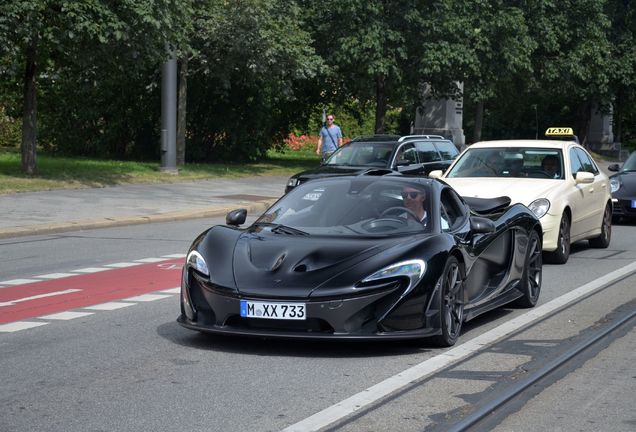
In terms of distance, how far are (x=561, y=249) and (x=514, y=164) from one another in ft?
5.61

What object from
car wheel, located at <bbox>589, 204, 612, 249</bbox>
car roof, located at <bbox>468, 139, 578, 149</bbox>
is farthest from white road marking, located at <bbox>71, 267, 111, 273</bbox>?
car wheel, located at <bbox>589, 204, 612, 249</bbox>

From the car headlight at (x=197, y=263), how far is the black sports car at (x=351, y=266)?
0.4 inches

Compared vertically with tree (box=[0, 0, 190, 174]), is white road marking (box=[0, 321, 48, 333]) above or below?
below

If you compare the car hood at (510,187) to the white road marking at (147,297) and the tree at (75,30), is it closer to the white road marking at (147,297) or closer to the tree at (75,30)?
the white road marking at (147,297)

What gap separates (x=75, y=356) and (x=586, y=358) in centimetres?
361

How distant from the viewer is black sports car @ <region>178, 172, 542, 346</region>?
7750 mm

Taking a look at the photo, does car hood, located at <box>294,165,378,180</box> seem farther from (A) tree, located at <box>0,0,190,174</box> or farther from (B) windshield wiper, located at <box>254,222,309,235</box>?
(B) windshield wiper, located at <box>254,222,309,235</box>

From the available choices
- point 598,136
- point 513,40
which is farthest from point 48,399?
point 598,136

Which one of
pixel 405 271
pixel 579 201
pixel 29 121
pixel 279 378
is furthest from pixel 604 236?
pixel 29 121

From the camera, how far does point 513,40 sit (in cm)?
3859

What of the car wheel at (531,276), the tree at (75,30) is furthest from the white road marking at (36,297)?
the tree at (75,30)

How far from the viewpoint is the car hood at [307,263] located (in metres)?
7.77

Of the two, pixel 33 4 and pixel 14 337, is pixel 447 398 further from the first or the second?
pixel 33 4

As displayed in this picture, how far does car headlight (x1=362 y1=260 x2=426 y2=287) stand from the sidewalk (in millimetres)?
10722
